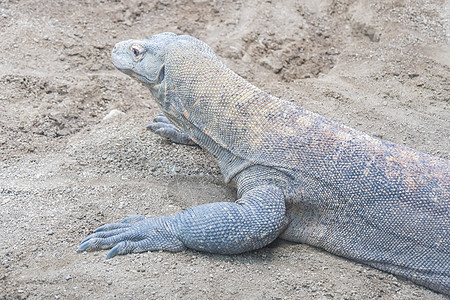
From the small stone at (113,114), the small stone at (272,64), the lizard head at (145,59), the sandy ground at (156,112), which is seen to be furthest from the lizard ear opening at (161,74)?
the small stone at (272,64)

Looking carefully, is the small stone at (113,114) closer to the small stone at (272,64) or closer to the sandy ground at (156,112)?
the sandy ground at (156,112)

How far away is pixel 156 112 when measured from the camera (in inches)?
243

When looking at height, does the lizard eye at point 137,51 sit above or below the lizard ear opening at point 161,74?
above

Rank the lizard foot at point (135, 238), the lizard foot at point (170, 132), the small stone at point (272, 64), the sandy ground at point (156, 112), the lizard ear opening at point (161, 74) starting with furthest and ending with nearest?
the small stone at point (272, 64) → the lizard foot at point (170, 132) → the lizard ear opening at point (161, 74) → the lizard foot at point (135, 238) → the sandy ground at point (156, 112)

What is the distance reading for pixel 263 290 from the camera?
3.58 m

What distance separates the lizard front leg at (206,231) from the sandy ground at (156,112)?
0.10 meters

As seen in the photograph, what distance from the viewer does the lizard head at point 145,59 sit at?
4547mm

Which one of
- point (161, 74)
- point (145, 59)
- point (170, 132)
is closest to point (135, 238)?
point (161, 74)

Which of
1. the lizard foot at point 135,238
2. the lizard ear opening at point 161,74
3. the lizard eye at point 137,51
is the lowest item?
the lizard foot at point 135,238

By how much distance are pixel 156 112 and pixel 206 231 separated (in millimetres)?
2686

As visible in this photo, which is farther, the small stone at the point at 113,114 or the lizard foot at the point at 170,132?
the small stone at the point at 113,114

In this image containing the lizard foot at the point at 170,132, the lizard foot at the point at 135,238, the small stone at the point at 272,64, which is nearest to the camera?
the lizard foot at the point at 135,238

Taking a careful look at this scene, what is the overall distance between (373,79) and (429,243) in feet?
10.7

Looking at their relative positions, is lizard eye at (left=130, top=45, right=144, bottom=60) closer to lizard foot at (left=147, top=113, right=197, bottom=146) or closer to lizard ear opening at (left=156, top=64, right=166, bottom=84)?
lizard ear opening at (left=156, top=64, right=166, bottom=84)
